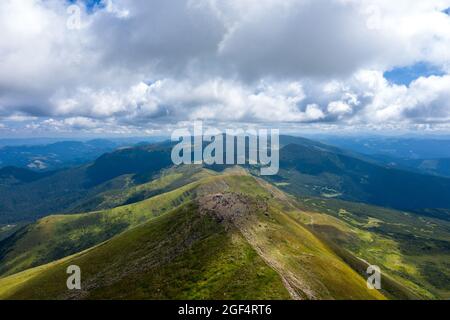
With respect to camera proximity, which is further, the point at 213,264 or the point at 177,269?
the point at 177,269

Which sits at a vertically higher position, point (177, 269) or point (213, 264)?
point (213, 264)

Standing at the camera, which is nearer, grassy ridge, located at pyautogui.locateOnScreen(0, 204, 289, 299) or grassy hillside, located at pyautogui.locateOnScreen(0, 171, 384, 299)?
grassy ridge, located at pyautogui.locateOnScreen(0, 204, 289, 299)

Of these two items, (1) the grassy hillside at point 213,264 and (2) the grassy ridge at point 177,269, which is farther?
(1) the grassy hillside at point 213,264
